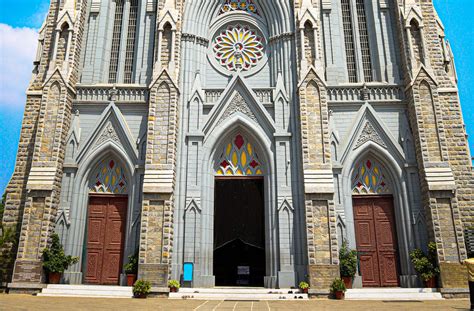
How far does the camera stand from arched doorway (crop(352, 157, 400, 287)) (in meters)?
16.1

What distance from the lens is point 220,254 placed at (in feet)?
68.1

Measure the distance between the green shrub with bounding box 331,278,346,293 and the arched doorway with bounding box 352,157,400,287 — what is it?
2978mm

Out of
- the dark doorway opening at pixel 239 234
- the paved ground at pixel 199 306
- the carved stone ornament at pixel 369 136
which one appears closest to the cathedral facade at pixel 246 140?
the carved stone ornament at pixel 369 136

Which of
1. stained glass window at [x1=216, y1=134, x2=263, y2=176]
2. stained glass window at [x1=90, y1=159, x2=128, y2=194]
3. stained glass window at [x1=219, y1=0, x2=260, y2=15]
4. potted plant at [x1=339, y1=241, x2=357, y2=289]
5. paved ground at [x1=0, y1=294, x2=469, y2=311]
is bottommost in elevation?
paved ground at [x1=0, y1=294, x2=469, y2=311]

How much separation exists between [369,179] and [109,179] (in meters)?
12.4

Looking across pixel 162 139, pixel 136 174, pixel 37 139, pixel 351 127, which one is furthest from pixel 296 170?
pixel 37 139

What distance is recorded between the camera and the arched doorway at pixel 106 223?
1645 cm

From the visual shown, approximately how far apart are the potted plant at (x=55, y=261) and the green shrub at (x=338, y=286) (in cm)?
1074

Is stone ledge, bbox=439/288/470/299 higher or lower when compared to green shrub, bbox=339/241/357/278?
lower

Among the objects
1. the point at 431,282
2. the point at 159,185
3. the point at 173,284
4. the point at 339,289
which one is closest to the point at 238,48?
the point at 159,185

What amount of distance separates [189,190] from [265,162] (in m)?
3.80

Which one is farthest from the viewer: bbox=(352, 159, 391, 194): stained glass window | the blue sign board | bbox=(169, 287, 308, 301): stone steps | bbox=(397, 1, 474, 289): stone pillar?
bbox=(352, 159, 391, 194): stained glass window

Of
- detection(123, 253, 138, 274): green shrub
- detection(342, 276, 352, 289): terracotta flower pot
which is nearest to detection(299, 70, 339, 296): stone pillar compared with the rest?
detection(342, 276, 352, 289): terracotta flower pot

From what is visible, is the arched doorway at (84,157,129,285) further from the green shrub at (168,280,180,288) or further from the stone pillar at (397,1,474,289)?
the stone pillar at (397,1,474,289)
